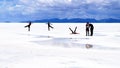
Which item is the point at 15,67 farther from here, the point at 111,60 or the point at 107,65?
Answer: the point at 111,60

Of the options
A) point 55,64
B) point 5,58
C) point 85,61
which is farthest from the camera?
point 5,58

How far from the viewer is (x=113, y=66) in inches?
480

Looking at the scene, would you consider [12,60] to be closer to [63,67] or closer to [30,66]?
[30,66]

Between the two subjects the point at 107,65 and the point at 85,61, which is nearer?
the point at 107,65

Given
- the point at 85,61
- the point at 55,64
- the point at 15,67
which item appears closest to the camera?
the point at 15,67

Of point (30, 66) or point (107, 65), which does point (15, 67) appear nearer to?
point (30, 66)

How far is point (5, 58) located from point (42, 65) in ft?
9.62

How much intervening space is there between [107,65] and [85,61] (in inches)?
52.5

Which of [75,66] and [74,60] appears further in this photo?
[74,60]

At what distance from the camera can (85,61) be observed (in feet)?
44.1

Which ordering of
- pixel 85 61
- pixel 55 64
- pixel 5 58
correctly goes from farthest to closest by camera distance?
pixel 5 58 → pixel 85 61 → pixel 55 64

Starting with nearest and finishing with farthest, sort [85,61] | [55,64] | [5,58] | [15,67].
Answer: [15,67] → [55,64] → [85,61] → [5,58]

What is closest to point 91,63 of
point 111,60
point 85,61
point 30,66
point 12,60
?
point 85,61

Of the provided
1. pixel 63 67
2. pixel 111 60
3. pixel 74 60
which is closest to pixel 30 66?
pixel 63 67
